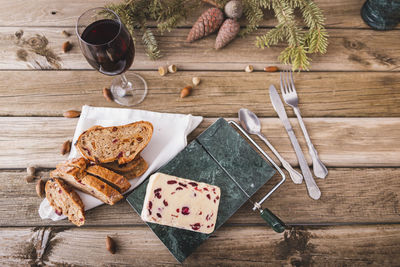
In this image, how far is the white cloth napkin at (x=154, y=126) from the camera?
41.8 inches

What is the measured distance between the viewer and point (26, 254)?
102cm

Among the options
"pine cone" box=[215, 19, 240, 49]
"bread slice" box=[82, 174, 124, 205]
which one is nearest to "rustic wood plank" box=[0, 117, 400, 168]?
"bread slice" box=[82, 174, 124, 205]

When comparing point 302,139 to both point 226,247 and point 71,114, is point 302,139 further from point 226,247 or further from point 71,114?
point 71,114

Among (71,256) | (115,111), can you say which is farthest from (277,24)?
(71,256)

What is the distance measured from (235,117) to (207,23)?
419 millimetres

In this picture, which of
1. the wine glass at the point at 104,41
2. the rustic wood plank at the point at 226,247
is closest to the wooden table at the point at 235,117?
the rustic wood plank at the point at 226,247

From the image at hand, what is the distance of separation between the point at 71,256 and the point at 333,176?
1042mm

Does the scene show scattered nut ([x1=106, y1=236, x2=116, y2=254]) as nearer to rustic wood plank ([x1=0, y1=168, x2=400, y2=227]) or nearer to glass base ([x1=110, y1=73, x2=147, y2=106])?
rustic wood plank ([x1=0, y1=168, x2=400, y2=227])

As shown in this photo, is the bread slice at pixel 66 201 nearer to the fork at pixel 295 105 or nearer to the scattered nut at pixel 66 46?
the scattered nut at pixel 66 46

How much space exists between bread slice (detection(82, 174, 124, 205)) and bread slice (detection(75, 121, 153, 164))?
0.24 feet

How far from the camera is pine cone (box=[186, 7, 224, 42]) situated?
1187 millimetres

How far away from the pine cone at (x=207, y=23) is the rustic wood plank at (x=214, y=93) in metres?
0.17

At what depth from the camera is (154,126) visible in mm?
1104

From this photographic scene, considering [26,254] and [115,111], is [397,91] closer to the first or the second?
[115,111]
